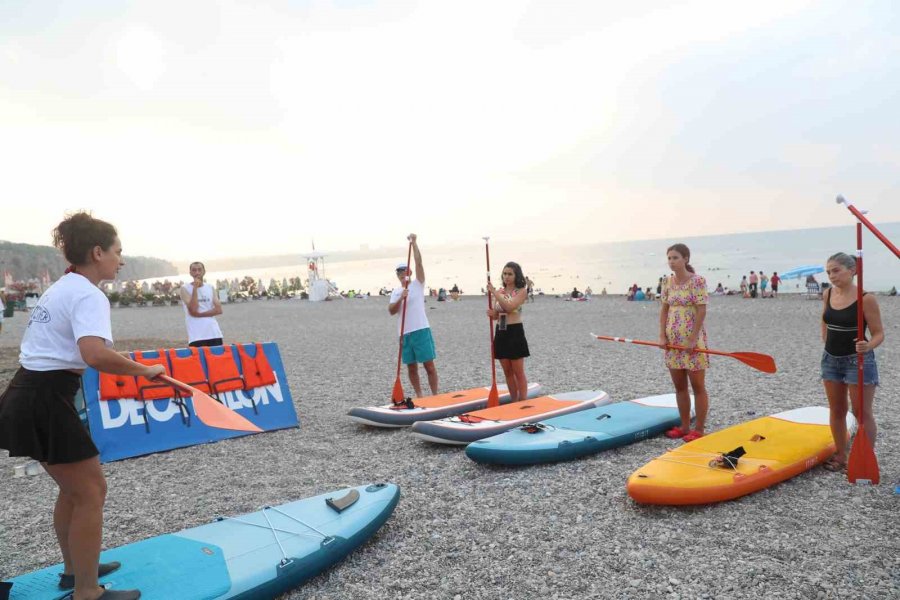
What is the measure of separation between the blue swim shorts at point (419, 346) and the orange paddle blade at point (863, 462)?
4297 millimetres

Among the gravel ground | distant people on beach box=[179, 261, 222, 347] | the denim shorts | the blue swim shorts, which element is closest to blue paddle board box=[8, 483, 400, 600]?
the gravel ground

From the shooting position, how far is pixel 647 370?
985 cm

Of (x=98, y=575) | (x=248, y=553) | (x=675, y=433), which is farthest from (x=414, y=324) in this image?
(x=98, y=575)

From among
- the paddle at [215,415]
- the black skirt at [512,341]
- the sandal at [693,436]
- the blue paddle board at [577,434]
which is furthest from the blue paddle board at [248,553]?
the sandal at [693,436]

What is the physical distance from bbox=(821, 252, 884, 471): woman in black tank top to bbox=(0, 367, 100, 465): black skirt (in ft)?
15.3

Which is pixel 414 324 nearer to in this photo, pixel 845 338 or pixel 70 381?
pixel 845 338

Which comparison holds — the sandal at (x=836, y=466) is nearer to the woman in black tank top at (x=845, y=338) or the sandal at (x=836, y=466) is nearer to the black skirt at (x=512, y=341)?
the woman in black tank top at (x=845, y=338)

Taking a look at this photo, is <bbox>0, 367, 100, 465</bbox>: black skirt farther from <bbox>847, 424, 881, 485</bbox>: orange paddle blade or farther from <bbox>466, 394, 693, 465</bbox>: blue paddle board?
<bbox>847, 424, 881, 485</bbox>: orange paddle blade

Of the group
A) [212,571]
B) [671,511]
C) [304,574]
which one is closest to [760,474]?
[671,511]

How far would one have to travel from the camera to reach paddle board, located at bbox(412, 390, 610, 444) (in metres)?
5.63

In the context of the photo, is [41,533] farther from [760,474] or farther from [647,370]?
[647,370]

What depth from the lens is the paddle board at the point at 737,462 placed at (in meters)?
3.99

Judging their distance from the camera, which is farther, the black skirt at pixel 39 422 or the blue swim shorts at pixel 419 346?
the blue swim shorts at pixel 419 346

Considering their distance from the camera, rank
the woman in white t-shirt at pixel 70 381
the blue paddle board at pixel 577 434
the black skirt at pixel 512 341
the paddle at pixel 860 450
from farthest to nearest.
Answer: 1. the black skirt at pixel 512 341
2. the blue paddle board at pixel 577 434
3. the paddle at pixel 860 450
4. the woman in white t-shirt at pixel 70 381
